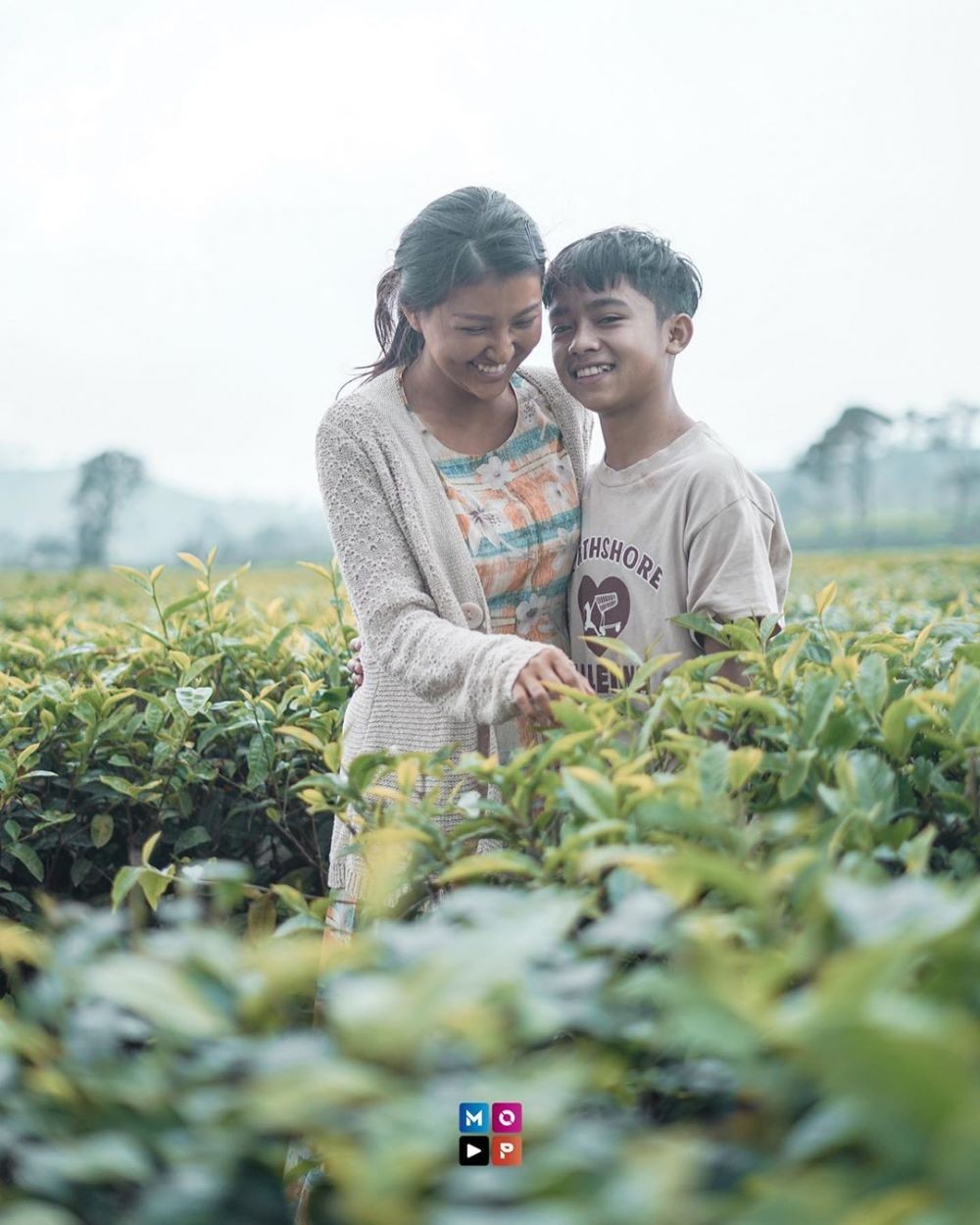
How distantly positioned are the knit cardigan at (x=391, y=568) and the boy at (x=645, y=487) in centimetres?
20

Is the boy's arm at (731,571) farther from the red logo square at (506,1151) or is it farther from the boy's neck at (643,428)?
the red logo square at (506,1151)

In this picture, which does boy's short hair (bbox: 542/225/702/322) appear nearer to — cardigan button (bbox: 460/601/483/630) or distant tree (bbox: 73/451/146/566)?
cardigan button (bbox: 460/601/483/630)

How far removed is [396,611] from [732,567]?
463mm

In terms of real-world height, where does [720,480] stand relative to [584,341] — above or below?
below

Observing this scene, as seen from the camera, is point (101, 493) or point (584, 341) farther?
point (101, 493)

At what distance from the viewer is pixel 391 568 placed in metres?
1.83

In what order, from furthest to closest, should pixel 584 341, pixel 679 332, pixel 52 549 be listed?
pixel 52 549 → pixel 679 332 → pixel 584 341

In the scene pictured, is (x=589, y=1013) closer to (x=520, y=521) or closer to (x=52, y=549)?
(x=520, y=521)

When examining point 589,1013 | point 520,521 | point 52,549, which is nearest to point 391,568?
point 520,521

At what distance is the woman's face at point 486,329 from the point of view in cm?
182

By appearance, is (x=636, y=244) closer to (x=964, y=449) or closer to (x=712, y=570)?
(x=712, y=570)

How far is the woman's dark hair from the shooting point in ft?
6.01

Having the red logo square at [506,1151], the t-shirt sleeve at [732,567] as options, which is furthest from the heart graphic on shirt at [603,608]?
the red logo square at [506,1151]

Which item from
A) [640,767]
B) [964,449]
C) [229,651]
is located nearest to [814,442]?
[964,449]
